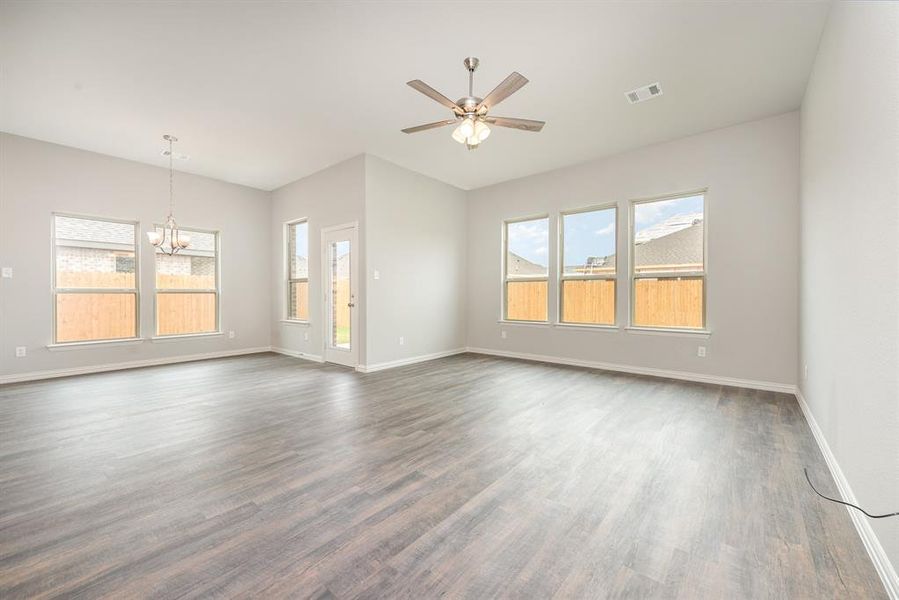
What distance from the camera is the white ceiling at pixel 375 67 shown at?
2.68 metres

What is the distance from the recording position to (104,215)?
214 inches

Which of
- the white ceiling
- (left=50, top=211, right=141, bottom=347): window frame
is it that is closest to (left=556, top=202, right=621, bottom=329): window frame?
the white ceiling

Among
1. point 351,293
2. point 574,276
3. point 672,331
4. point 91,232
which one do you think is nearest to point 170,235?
point 91,232

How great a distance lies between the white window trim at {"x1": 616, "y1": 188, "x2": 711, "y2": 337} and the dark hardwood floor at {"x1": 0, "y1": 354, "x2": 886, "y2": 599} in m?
1.20

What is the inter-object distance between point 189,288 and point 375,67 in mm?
5168

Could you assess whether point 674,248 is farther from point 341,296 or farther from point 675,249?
point 341,296

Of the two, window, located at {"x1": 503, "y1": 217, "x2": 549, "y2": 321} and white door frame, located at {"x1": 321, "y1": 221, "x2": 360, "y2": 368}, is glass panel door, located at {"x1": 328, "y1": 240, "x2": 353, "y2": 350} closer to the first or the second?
white door frame, located at {"x1": 321, "y1": 221, "x2": 360, "y2": 368}

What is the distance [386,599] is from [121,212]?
669 centimetres

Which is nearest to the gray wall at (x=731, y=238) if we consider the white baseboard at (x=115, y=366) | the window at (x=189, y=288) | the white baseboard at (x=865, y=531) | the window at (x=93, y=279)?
the white baseboard at (x=865, y=531)

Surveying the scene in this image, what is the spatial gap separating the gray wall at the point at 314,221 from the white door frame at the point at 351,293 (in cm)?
9

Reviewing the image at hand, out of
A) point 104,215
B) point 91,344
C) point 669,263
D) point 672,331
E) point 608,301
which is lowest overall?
point 91,344

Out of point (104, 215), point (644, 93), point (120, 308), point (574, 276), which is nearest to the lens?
point (644, 93)

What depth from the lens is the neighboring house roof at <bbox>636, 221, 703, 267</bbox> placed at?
4.82m

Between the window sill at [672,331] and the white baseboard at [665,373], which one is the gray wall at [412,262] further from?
the window sill at [672,331]
